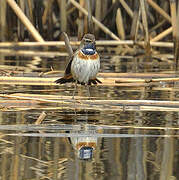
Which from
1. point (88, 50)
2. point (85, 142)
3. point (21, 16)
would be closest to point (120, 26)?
point (21, 16)

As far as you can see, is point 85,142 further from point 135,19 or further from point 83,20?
point 135,19

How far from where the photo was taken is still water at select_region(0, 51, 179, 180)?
396 centimetres

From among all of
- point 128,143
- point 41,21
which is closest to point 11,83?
point 128,143

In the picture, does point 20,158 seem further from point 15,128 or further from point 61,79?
point 61,79

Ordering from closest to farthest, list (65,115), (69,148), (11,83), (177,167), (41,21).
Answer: (177,167) → (69,148) → (65,115) → (11,83) → (41,21)

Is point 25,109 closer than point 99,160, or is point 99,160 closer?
point 99,160

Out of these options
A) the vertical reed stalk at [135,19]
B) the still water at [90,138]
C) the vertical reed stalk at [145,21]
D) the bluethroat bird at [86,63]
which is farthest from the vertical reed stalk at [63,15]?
the bluethroat bird at [86,63]

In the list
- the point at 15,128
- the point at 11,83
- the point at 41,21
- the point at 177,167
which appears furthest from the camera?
the point at 41,21

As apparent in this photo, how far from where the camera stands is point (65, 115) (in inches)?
233

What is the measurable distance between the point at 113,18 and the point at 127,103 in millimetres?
6917

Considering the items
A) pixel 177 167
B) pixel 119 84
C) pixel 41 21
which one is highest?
pixel 41 21

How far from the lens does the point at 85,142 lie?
4.77 meters

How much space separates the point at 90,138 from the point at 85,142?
0.13 metres

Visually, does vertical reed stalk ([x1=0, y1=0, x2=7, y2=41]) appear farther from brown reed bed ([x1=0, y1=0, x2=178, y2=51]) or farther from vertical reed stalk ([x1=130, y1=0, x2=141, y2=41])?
vertical reed stalk ([x1=130, y1=0, x2=141, y2=41])
